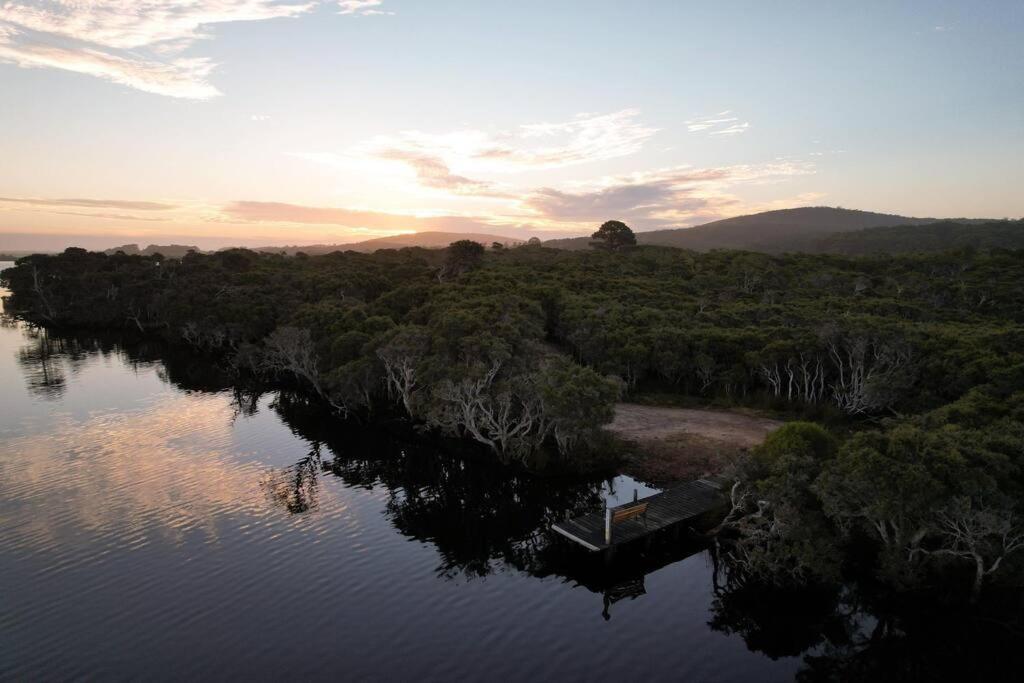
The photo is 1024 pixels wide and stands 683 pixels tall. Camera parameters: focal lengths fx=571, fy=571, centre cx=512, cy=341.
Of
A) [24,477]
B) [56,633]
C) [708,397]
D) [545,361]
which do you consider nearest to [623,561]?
[545,361]

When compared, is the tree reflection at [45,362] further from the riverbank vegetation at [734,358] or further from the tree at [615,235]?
the tree at [615,235]

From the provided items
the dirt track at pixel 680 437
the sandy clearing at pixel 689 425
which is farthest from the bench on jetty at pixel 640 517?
the sandy clearing at pixel 689 425

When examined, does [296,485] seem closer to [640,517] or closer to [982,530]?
[640,517]

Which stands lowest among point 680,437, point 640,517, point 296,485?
point 296,485

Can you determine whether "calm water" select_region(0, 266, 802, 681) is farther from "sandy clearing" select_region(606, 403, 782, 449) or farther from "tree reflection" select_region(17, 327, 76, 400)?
"tree reflection" select_region(17, 327, 76, 400)

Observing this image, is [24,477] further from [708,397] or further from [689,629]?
[708,397]

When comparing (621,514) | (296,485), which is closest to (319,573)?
(296,485)

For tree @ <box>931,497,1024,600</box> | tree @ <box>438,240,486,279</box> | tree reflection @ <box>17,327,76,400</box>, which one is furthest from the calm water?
tree @ <box>438,240,486,279</box>
